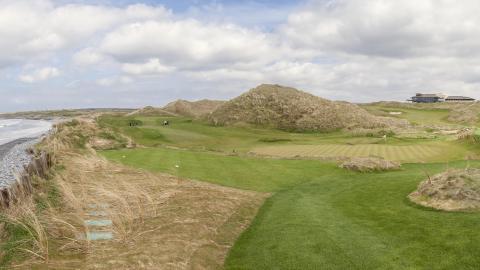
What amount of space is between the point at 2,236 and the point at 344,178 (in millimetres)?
18714

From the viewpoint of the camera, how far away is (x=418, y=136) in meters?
56.0

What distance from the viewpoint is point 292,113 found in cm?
8538

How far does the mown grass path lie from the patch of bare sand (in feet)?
2.99

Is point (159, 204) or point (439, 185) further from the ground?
point (439, 185)

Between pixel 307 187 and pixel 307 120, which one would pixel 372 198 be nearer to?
pixel 307 187

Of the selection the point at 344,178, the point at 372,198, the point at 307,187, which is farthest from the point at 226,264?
the point at 344,178

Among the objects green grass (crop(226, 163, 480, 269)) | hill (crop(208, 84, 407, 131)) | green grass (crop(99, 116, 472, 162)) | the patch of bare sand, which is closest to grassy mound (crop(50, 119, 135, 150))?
green grass (crop(99, 116, 472, 162))

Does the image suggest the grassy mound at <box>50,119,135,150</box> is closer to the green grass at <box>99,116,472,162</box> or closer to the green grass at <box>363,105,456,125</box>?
the green grass at <box>99,116,472,162</box>

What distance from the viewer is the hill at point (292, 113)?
80750 mm

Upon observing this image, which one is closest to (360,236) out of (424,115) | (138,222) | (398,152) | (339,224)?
(339,224)

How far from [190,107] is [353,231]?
384ft

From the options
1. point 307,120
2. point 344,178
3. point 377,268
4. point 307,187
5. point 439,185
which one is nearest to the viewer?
point 377,268

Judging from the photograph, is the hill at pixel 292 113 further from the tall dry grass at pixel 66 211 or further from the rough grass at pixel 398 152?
the tall dry grass at pixel 66 211

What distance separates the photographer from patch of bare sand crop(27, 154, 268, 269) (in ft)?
38.9
